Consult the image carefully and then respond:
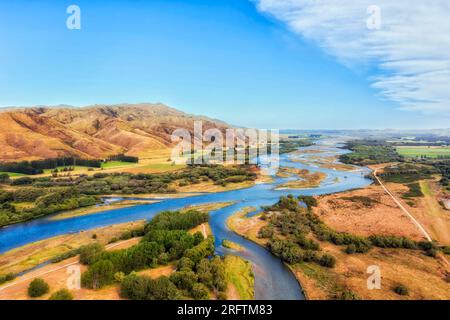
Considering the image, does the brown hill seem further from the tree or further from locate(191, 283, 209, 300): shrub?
locate(191, 283, 209, 300): shrub

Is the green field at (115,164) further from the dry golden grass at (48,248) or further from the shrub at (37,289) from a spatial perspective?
the shrub at (37,289)

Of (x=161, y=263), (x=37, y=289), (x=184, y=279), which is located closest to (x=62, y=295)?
(x=37, y=289)

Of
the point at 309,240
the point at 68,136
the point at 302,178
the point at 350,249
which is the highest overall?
the point at 68,136

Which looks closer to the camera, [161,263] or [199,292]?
[199,292]

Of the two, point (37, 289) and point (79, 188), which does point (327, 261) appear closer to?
point (37, 289)

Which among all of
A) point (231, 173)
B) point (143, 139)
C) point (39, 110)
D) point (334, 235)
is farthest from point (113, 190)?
point (39, 110)
